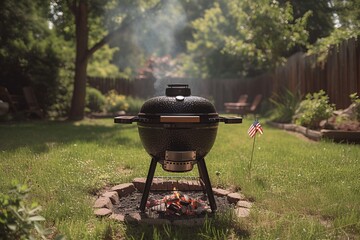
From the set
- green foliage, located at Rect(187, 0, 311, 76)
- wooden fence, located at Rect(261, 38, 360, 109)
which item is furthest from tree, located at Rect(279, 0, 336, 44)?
wooden fence, located at Rect(261, 38, 360, 109)

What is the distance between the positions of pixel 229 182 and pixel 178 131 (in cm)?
140

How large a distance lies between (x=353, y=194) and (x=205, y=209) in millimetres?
1455

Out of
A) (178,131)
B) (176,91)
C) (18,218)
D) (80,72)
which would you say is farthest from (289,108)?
(18,218)

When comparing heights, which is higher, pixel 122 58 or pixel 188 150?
pixel 122 58

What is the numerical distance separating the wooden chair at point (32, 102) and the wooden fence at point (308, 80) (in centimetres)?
487

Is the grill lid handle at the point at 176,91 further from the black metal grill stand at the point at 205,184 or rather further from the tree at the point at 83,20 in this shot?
the tree at the point at 83,20

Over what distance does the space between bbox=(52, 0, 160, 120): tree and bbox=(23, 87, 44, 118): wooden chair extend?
1186 millimetres

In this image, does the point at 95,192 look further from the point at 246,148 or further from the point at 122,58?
the point at 122,58

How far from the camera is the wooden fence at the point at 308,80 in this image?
7707 millimetres

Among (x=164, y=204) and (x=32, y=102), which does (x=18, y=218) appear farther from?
(x=32, y=102)

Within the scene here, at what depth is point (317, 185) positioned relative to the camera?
149 inches

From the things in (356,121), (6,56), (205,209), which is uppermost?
(6,56)

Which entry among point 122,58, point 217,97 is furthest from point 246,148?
point 122,58

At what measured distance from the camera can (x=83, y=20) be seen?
12.9m
